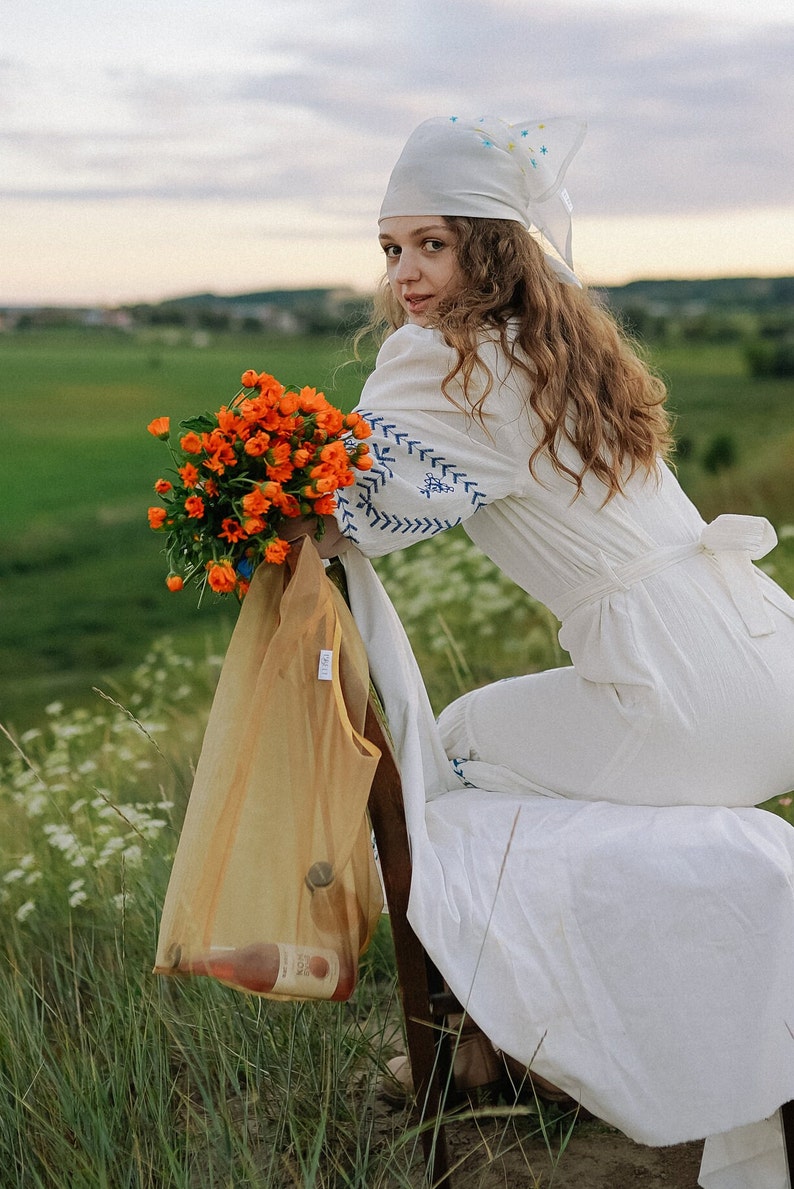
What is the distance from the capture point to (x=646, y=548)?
211 centimetres

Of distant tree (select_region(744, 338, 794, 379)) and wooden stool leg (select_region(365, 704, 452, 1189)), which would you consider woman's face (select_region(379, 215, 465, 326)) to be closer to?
wooden stool leg (select_region(365, 704, 452, 1189))

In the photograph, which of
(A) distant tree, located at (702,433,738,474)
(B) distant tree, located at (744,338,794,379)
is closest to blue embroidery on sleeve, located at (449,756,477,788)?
(A) distant tree, located at (702,433,738,474)

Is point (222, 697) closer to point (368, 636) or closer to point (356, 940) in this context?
point (368, 636)

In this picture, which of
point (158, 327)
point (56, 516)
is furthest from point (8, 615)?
point (158, 327)

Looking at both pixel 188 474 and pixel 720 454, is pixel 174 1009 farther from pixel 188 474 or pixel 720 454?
pixel 720 454

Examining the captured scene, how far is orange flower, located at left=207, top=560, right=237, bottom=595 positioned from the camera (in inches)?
69.8

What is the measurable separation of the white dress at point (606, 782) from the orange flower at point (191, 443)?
0.80 ft

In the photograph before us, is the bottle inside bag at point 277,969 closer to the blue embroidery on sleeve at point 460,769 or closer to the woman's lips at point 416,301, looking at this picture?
the blue embroidery on sleeve at point 460,769

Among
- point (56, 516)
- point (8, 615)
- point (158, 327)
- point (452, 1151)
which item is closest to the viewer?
point (452, 1151)

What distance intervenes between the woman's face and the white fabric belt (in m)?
0.56

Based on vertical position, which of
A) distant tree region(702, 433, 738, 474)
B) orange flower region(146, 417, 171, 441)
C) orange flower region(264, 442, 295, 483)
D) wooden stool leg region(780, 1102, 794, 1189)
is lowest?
distant tree region(702, 433, 738, 474)

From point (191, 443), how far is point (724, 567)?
0.95 meters

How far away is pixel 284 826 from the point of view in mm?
1848

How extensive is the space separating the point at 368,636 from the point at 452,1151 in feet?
3.44
